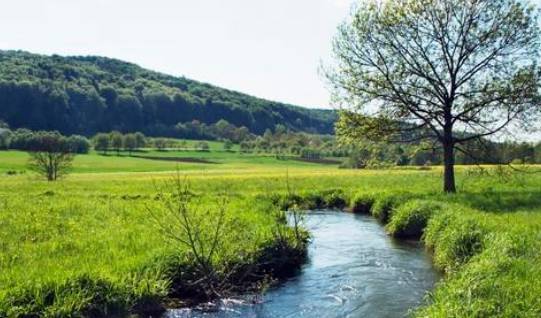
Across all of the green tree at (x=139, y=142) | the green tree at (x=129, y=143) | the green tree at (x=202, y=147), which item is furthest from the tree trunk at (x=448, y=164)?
the green tree at (x=202, y=147)

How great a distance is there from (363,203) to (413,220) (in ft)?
32.6

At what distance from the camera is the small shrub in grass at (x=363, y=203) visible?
32.4 meters

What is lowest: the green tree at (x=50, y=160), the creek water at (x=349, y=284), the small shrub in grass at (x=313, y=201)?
the creek water at (x=349, y=284)

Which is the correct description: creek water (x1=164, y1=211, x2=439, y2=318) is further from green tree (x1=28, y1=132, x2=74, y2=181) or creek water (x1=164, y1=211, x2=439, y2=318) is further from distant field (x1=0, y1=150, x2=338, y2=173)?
distant field (x1=0, y1=150, x2=338, y2=173)

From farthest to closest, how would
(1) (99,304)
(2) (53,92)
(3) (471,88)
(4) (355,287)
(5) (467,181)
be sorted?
1. (2) (53,92)
2. (5) (467,181)
3. (3) (471,88)
4. (4) (355,287)
5. (1) (99,304)

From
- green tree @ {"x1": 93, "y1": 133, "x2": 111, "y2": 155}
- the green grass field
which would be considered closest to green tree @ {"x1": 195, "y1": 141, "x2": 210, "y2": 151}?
green tree @ {"x1": 93, "y1": 133, "x2": 111, "y2": 155}

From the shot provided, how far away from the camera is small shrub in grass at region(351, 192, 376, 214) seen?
32.4 metres

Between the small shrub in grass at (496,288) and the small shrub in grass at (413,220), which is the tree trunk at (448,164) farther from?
the small shrub in grass at (496,288)

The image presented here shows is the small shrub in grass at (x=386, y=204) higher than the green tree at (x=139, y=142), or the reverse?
the green tree at (x=139, y=142)

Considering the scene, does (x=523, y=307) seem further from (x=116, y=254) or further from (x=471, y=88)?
(x=471, y=88)

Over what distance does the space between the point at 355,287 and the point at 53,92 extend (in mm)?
183688

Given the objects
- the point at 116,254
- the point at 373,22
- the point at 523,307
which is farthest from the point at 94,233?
the point at 373,22

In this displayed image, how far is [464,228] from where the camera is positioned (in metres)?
16.8

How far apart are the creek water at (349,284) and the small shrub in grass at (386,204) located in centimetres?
528
